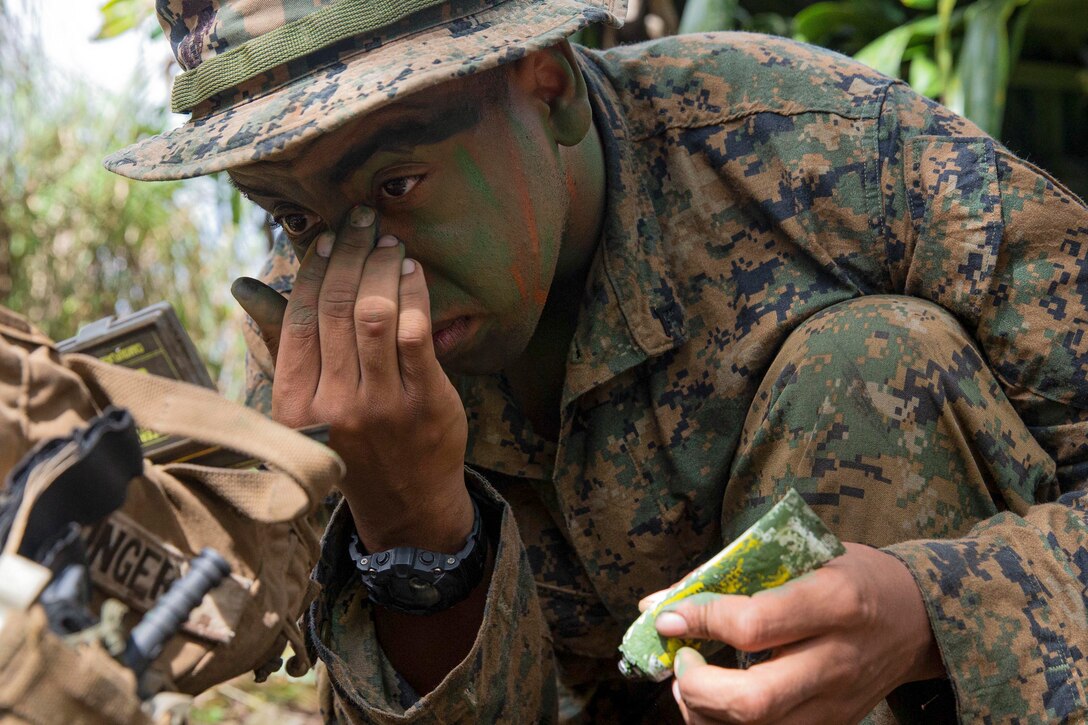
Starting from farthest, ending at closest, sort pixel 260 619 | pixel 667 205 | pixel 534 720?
pixel 667 205 → pixel 534 720 → pixel 260 619

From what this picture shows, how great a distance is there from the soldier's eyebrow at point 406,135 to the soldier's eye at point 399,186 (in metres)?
0.05

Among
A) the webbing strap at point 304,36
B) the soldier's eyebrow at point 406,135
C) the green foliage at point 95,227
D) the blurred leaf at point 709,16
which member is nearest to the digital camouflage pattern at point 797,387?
the soldier's eyebrow at point 406,135

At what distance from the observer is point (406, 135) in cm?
189

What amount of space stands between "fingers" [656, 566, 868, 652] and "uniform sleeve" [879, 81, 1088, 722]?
30 centimetres

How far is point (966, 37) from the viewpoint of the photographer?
4234mm

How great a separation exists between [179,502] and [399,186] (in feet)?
2.29

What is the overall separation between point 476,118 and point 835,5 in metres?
3.01

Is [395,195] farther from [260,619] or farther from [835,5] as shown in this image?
[835,5]

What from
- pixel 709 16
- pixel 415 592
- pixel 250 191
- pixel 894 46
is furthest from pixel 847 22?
pixel 415 592

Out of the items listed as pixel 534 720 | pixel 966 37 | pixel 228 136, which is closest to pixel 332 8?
pixel 228 136

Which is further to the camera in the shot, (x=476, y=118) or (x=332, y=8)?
(x=476, y=118)

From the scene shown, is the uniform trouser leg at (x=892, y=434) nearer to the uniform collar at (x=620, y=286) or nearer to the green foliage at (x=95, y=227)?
the uniform collar at (x=620, y=286)

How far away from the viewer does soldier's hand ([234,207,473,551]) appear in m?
1.80

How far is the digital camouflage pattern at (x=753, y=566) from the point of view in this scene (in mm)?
1518
